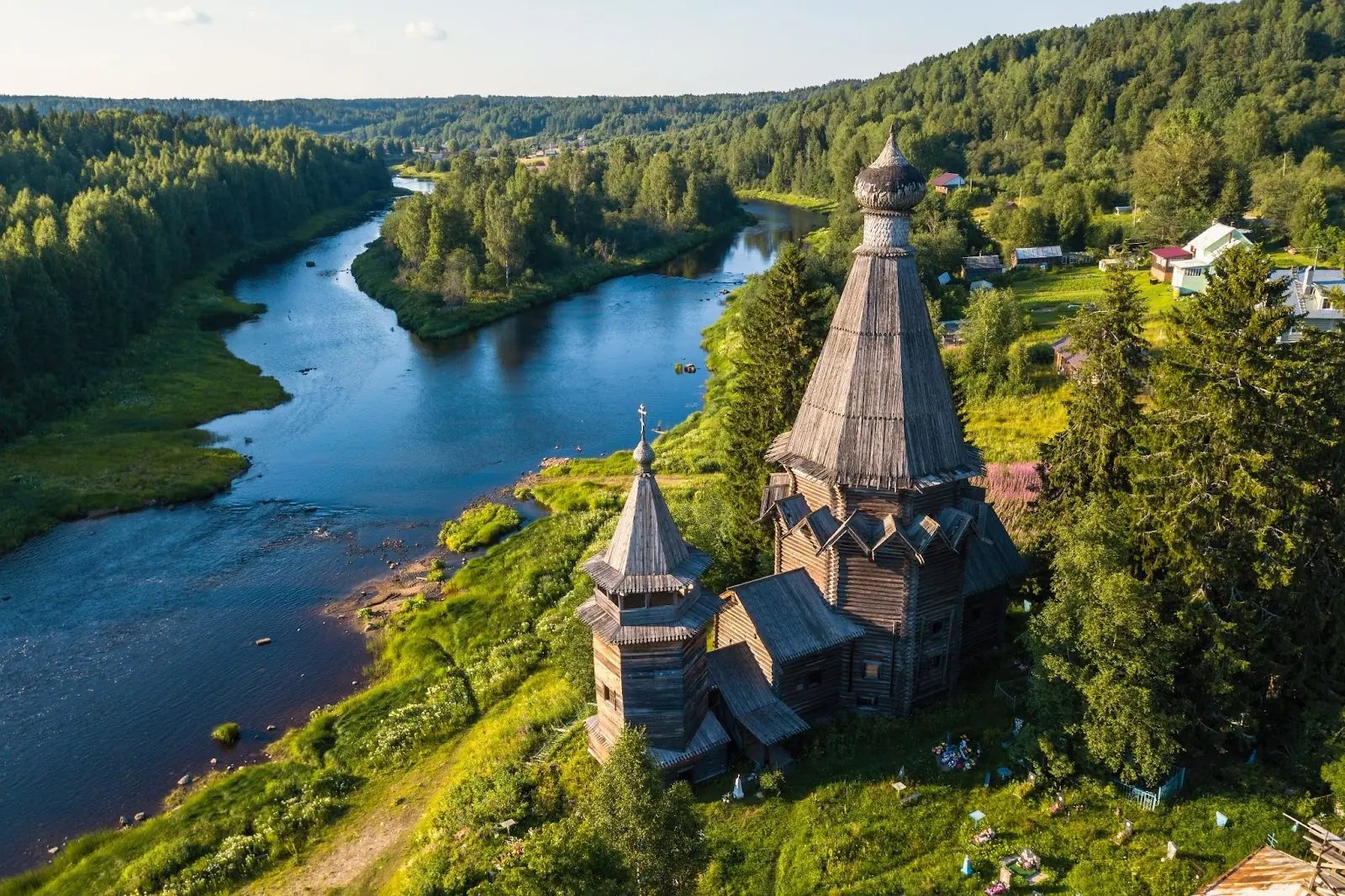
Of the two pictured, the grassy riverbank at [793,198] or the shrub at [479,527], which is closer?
the shrub at [479,527]

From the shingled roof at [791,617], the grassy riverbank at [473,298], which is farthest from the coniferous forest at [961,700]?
the grassy riverbank at [473,298]

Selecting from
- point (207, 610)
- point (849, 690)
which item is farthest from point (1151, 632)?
point (207, 610)

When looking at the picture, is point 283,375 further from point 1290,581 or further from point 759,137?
point 759,137

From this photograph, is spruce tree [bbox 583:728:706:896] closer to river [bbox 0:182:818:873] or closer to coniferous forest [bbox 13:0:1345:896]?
coniferous forest [bbox 13:0:1345:896]

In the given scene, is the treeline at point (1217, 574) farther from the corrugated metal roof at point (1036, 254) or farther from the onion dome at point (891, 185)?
the corrugated metal roof at point (1036, 254)

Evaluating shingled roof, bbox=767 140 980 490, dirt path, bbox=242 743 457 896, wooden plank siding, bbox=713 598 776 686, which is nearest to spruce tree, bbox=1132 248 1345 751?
shingled roof, bbox=767 140 980 490

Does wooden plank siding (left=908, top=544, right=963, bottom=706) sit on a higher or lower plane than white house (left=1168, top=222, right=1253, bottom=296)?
lower
